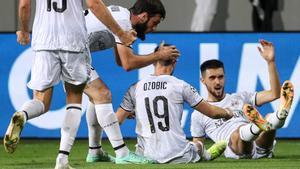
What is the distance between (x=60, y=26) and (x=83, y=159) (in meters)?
2.10

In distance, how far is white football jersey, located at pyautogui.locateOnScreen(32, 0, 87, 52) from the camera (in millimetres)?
8836

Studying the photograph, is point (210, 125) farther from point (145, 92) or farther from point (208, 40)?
point (208, 40)

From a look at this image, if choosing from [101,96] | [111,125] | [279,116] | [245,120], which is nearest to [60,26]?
[101,96]

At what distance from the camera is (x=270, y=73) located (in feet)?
33.9

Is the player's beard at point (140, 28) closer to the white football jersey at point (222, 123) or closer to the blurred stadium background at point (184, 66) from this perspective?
the white football jersey at point (222, 123)

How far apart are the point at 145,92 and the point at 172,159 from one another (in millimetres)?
600

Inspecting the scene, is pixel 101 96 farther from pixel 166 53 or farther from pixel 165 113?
pixel 166 53

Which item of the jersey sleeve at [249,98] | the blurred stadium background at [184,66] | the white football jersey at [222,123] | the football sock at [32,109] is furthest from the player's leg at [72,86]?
the blurred stadium background at [184,66]

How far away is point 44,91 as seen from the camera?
904 cm

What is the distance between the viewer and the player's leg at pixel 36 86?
8.73 m

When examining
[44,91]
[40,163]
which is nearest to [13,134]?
[44,91]

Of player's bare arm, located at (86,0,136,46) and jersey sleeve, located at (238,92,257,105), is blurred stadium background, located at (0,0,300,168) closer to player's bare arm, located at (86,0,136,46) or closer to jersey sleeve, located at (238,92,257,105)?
jersey sleeve, located at (238,92,257,105)

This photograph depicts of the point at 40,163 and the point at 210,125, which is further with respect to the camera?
the point at 210,125

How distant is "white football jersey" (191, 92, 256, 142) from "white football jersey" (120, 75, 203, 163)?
3.21ft
